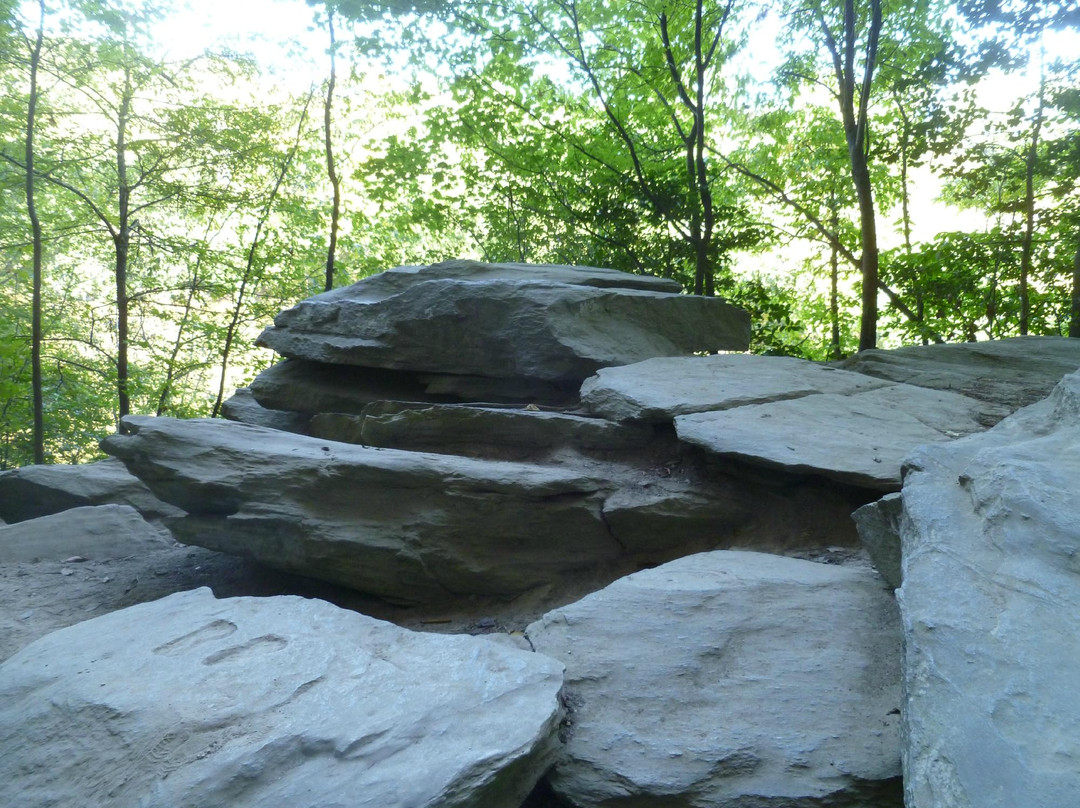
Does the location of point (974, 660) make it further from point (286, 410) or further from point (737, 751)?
point (286, 410)

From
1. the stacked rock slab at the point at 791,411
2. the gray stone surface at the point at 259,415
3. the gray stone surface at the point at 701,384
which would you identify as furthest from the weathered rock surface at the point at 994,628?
the gray stone surface at the point at 259,415

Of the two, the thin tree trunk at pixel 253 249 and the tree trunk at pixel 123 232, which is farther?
the thin tree trunk at pixel 253 249

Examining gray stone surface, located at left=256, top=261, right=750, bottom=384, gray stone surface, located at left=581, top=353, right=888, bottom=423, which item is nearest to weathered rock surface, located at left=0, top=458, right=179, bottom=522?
gray stone surface, located at left=256, top=261, right=750, bottom=384

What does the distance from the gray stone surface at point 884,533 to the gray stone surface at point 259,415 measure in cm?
429

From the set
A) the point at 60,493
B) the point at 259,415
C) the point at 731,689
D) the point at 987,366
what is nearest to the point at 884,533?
the point at 731,689

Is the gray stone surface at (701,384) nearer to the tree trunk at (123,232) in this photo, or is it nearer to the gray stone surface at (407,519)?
the gray stone surface at (407,519)

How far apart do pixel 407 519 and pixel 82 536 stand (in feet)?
8.67

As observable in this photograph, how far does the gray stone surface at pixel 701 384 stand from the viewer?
14.8ft

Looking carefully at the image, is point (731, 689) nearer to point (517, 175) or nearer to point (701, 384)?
point (701, 384)

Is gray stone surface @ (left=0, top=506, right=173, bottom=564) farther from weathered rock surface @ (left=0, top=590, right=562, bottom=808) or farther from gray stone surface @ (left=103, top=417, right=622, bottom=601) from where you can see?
weathered rock surface @ (left=0, top=590, right=562, bottom=808)

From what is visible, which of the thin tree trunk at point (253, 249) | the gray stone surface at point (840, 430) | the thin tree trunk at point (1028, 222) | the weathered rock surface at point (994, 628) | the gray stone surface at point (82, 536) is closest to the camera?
the weathered rock surface at point (994, 628)

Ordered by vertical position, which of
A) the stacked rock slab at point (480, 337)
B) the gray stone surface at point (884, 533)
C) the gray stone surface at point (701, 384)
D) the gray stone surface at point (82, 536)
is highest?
the stacked rock slab at point (480, 337)

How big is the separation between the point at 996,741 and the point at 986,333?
31.9ft

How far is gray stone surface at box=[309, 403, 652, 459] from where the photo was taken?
4.60 metres
